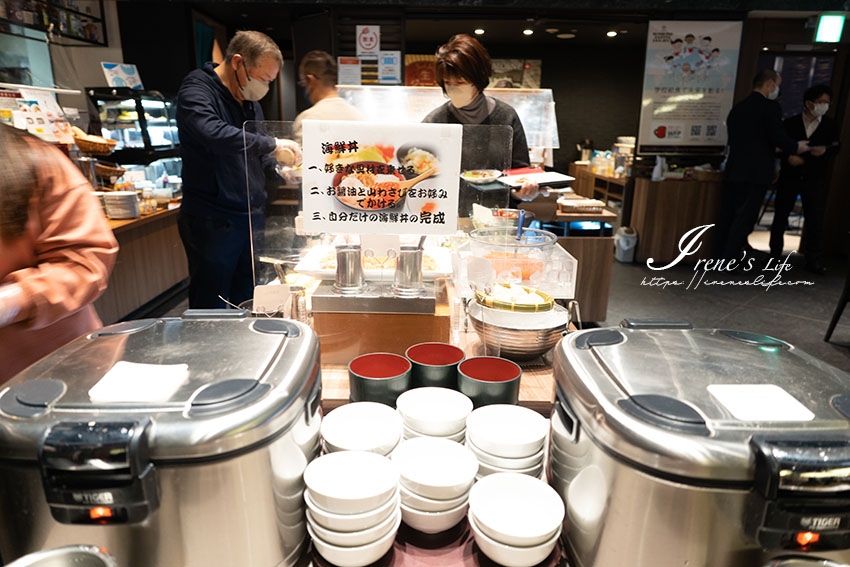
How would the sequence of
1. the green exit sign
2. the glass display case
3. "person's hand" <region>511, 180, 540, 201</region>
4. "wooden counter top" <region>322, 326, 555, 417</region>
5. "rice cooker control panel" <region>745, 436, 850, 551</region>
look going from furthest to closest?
the green exit sign, the glass display case, "person's hand" <region>511, 180, 540, 201</region>, "wooden counter top" <region>322, 326, 555, 417</region>, "rice cooker control panel" <region>745, 436, 850, 551</region>

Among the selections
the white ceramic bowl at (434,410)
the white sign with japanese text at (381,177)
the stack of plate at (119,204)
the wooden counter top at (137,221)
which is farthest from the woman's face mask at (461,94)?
the stack of plate at (119,204)

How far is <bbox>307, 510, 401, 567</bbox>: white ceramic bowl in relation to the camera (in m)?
0.75

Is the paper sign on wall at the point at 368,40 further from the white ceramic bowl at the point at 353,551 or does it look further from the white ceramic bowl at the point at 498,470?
the white ceramic bowl at the point at 353,551

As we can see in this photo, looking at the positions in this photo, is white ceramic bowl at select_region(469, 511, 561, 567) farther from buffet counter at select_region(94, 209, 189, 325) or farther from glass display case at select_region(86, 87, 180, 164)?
glass display case at select_region(86, 87, 180, 164)

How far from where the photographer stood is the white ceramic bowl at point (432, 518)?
0.81 m

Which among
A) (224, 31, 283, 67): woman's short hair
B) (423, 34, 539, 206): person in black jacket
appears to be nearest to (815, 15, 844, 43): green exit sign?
(423, 34, 539, 206): person in black jacket

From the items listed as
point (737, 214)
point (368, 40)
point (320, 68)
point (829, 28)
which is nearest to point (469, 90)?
point (320, 68)

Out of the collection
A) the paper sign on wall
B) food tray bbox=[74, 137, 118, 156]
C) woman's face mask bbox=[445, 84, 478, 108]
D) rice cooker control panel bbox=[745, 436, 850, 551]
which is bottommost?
A: rice cooker control panel bbox=[745, 436, 850, 551]

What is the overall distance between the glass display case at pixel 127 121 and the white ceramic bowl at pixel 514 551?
181 inches

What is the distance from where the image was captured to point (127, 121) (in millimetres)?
4488

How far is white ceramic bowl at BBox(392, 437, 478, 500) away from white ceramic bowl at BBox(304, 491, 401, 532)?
0.07 m

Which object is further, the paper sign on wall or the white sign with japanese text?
the paper sign on wall

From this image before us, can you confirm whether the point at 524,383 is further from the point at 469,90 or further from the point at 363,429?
the point at 469,90

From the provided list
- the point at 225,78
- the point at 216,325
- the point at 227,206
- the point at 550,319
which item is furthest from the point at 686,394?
the point at 225,78
